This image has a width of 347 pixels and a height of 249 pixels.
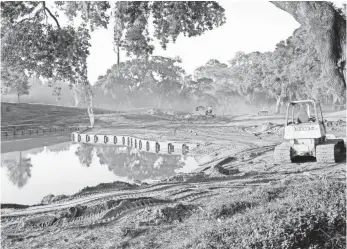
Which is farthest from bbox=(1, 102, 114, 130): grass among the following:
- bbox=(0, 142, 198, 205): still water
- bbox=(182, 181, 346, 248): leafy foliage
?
bbox=(182, 181, 346, 248): leafy foliage

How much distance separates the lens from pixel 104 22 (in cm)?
912

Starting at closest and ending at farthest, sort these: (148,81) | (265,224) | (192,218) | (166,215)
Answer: (265,224) → (192,218) → (166,215) → (148,81)

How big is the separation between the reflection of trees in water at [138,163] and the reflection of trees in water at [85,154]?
2.45 feet

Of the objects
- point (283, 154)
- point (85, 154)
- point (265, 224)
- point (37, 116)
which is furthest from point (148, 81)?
point (265, 224)

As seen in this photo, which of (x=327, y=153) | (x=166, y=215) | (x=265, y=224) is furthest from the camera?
(x=327, y=153)

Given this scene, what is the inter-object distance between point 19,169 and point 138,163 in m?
7.26

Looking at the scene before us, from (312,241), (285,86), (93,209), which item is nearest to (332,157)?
(312,241)

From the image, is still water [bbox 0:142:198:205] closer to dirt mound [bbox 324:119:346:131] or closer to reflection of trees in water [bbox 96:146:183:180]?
reflection of trees in water [bbox 96:146:183:180]

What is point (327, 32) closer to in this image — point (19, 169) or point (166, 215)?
point (166, 215)

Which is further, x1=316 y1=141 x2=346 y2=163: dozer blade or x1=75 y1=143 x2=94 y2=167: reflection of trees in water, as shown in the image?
x1=75 y1=143 x2=94 y2=167: reflection of trees in water

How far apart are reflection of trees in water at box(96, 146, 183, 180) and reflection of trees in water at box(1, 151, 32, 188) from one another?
187 inches

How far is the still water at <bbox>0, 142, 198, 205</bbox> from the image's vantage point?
1558 cm

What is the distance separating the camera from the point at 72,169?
2117cm

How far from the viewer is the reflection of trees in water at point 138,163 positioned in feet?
64.4
